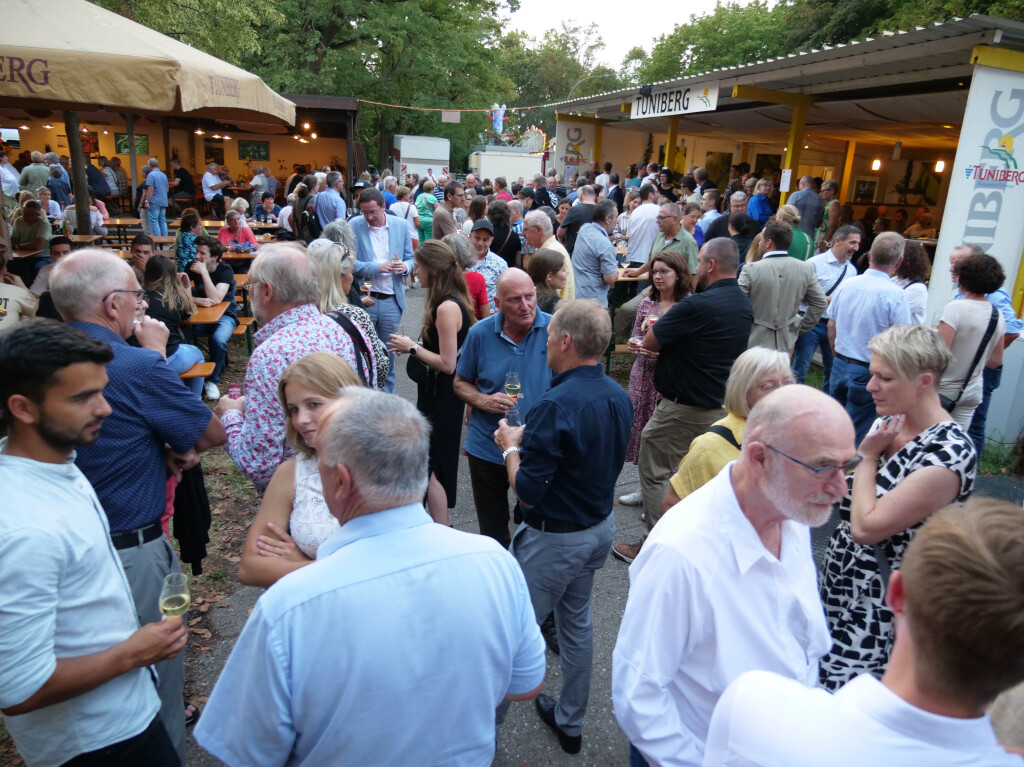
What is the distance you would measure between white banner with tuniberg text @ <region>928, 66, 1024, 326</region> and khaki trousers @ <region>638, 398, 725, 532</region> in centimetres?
440

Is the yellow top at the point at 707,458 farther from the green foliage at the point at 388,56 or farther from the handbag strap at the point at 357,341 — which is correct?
the green foliage at the point at 388,56

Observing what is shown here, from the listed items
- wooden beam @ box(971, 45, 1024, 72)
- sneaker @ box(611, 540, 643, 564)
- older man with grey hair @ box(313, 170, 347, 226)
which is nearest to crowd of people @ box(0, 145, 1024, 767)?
sneaker @ box(611, 540, 643, 564)

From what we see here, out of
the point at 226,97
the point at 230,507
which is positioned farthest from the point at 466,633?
the point at 226,97

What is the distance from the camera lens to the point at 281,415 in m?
2.60

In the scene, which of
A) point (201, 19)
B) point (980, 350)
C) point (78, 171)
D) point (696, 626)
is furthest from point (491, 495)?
point (201, 19)

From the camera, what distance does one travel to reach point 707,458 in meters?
2.60

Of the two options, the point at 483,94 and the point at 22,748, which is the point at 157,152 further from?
the point at 22,748

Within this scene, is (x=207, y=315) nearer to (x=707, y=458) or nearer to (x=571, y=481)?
(x=571, y=481)

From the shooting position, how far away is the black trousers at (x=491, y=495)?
3.51m

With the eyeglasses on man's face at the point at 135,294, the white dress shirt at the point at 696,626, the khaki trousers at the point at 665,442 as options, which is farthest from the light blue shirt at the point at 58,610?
the khaki trousers at the point at 665,442

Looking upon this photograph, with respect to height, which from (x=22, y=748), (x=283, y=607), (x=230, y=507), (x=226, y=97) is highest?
(x=226, y=97)

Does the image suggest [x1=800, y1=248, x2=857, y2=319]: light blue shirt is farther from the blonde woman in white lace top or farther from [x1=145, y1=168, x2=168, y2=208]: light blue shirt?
[x1=145, y1=168, x2=168, y2=208]: light blue shirt

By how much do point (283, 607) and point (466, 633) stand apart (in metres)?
0.39

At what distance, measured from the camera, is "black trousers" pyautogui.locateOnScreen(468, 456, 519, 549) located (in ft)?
11.5
